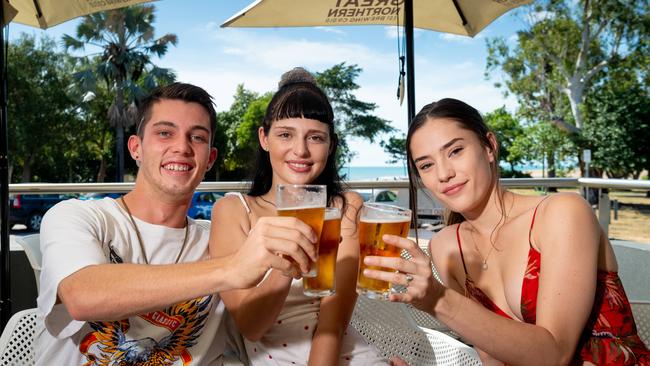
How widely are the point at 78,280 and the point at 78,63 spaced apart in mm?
31128

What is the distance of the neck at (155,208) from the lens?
5.28ft

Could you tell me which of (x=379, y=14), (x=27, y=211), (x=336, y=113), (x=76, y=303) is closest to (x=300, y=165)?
(x=76, y=303)

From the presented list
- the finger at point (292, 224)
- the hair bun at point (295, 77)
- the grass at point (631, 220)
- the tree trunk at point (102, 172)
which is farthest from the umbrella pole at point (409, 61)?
the tree trunk at point (102, 172)

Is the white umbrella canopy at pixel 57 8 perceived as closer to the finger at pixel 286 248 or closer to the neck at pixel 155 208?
the neck at pixel 155 208

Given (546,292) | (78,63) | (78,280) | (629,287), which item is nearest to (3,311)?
(78,280)

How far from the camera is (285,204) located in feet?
3.85

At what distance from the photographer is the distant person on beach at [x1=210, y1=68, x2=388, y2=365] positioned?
4.88ft

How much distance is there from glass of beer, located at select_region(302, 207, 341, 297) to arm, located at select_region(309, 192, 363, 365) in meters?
0.41

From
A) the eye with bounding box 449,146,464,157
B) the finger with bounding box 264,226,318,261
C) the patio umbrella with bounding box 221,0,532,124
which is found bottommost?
the finger with bounding box 264,226,318,261

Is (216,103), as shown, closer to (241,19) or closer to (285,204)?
(285,204)

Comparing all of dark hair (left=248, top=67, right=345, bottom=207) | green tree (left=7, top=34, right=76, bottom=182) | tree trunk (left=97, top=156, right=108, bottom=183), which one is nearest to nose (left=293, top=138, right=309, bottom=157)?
dark hair (left=248, top=67, right=345, bottom=207)

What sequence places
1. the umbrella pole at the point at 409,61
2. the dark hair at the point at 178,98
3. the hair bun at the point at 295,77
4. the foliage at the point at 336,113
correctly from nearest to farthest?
the dark hair at the point at 178,98 < the hair bun at the point at 295,77 < the umbrella pole at the point at 409,61 < the foliage at the point at 336,113

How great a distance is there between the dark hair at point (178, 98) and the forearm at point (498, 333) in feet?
3.31

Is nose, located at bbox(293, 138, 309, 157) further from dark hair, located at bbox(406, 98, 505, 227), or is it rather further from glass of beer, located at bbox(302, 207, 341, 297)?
glass of beer, located at bbox(302, 207, 341, 297)
